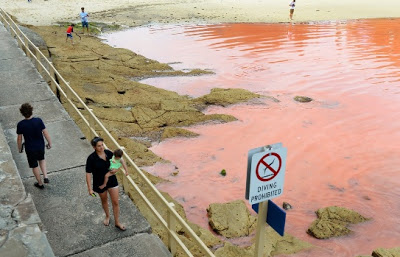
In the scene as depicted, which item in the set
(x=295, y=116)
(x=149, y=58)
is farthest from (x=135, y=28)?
(x=295, y=116)

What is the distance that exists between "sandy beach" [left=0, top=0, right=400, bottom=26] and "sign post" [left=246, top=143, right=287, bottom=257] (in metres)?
32.3

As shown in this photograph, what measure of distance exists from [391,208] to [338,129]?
4.75 m

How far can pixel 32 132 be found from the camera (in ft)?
20.8

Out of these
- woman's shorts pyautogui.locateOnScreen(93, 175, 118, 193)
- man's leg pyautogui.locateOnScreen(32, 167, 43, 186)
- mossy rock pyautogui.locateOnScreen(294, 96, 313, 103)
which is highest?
woman's shorts pyautogui.locateOnScreen(93, 175, 118, 193)

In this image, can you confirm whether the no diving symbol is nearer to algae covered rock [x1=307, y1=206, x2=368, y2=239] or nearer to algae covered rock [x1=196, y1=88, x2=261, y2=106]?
algae covered rock [x1=307, y1=206, x2=368, y2=239]

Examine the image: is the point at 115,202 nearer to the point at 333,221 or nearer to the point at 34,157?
the point at 34,157

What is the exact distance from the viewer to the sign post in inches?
139

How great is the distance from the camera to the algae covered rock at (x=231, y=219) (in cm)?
823

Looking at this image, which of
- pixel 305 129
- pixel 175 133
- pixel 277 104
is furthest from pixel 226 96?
pixel 175 133

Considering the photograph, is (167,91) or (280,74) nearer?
(167,91)

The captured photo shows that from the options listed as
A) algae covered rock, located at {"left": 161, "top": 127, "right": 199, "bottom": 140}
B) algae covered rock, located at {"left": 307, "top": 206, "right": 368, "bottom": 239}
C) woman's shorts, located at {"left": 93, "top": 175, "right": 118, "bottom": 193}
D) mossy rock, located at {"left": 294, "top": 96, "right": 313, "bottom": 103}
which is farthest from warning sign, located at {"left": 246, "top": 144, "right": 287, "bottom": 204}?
mossy rock, located at {"left": 294, "top": 96, "right": 313, "bottom": 103}

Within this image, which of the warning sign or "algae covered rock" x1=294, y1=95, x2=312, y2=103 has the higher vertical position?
the warning sign

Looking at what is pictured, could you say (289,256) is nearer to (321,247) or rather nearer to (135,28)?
(321,247)

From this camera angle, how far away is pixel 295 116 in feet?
48.7
